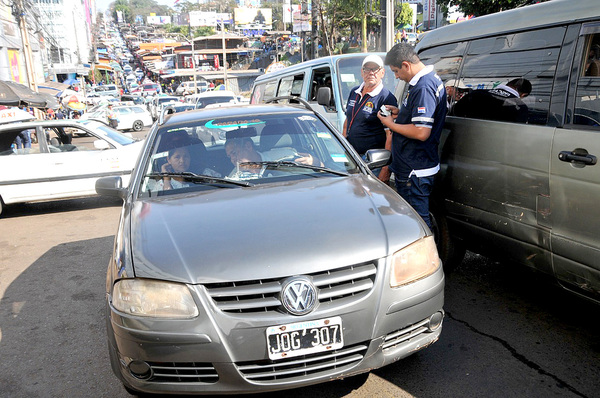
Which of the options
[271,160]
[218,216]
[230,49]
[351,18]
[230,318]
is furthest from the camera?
[230,49]

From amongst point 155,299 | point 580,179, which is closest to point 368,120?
point 580,179

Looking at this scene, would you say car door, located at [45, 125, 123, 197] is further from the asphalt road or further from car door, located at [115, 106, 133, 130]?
car door, located at [115, 106, 133, 130]

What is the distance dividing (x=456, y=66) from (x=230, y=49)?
92374 millimetres

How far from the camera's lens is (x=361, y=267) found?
243cm

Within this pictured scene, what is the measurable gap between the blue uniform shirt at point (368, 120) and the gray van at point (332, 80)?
1637 mm

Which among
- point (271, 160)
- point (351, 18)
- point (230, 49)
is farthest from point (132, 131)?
point (230, 49)

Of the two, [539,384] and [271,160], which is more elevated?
[271,160]

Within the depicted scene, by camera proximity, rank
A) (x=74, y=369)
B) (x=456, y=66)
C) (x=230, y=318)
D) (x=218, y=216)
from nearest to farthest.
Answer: (x=230, y=318) < (x=218, y=216) < (x=74, y=369) < (x=456, y=66)

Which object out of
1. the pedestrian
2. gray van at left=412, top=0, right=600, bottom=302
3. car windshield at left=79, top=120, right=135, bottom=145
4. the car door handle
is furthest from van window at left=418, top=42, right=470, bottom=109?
car windshield at left=79, top=120, right=135, bottom=145

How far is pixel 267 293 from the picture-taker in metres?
2.30

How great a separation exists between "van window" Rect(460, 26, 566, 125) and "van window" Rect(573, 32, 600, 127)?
0.65ft

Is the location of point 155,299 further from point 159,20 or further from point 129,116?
point 159,20

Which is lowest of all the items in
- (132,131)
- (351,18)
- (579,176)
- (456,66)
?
(132,131)

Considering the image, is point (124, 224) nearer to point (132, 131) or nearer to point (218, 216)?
point (218, 216)
